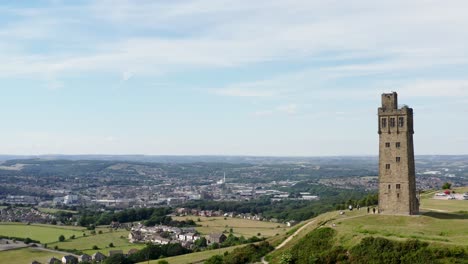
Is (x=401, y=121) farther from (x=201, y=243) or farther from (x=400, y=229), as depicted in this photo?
(x=201, y=243)

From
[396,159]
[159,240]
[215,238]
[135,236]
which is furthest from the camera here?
[135,236]

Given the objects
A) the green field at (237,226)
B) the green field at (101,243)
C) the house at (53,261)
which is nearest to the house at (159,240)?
the green field at (101,243)

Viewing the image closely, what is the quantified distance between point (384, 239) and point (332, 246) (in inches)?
182

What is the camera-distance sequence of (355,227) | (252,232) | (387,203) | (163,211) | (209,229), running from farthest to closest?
(163,211)
(209,229)
(252,232)
(387,203)
(355,227)

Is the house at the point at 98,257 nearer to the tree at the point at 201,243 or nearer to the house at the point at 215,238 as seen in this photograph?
the tree at the point at 201,243

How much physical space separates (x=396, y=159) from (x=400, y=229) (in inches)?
354

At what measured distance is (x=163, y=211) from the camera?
15450 cm

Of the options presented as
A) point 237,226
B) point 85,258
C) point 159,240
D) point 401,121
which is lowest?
point 85,258

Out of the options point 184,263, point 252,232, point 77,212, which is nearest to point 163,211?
point 77,212

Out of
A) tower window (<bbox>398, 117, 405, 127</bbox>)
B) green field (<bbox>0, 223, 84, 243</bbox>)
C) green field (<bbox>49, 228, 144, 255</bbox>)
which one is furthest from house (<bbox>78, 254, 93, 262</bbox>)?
tower window (<bbox>398, 117, 405, 127</bbox>)

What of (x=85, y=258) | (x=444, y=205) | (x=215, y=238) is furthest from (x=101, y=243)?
(x=444, y=205)

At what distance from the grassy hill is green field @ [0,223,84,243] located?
78959 mm

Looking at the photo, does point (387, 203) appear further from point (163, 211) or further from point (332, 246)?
point (163, 211)

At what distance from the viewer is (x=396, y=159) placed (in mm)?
51594
